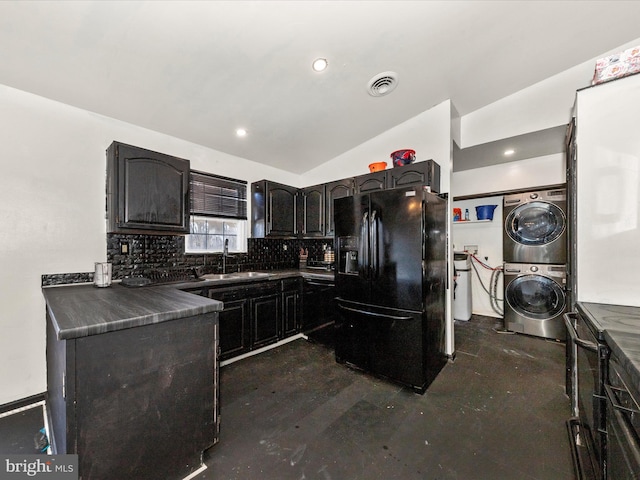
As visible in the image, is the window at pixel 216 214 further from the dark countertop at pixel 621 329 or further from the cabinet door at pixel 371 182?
the dark countertop at pixel 621 329

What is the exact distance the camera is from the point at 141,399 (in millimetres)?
1247

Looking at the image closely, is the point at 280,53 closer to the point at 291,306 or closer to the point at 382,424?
the point at 291,306

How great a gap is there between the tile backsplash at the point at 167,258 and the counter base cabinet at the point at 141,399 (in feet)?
5.03

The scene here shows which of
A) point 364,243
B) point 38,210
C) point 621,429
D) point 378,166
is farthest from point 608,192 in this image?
point 38,210

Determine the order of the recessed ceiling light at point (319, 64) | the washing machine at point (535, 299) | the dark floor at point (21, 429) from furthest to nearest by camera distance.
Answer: the washing machine at point (535, 299) < the recessed ceiling light at point (319, 64) < the dark floor at point (21, 429)

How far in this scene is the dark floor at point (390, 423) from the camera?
4.90ft

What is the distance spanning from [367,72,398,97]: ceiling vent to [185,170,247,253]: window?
81.3 inches

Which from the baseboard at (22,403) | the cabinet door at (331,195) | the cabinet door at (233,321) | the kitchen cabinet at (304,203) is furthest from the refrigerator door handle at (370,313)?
the baseboard at (22,403)

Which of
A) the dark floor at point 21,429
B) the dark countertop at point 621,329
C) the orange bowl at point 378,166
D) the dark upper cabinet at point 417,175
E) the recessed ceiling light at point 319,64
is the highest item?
the recessed ceiling light at point 319,64

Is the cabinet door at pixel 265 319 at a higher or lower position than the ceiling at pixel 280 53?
lower

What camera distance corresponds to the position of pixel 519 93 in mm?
2986

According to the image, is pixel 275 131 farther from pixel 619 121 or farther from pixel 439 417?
pixel 439 417

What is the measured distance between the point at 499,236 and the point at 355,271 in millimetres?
2954

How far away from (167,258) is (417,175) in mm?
2932
